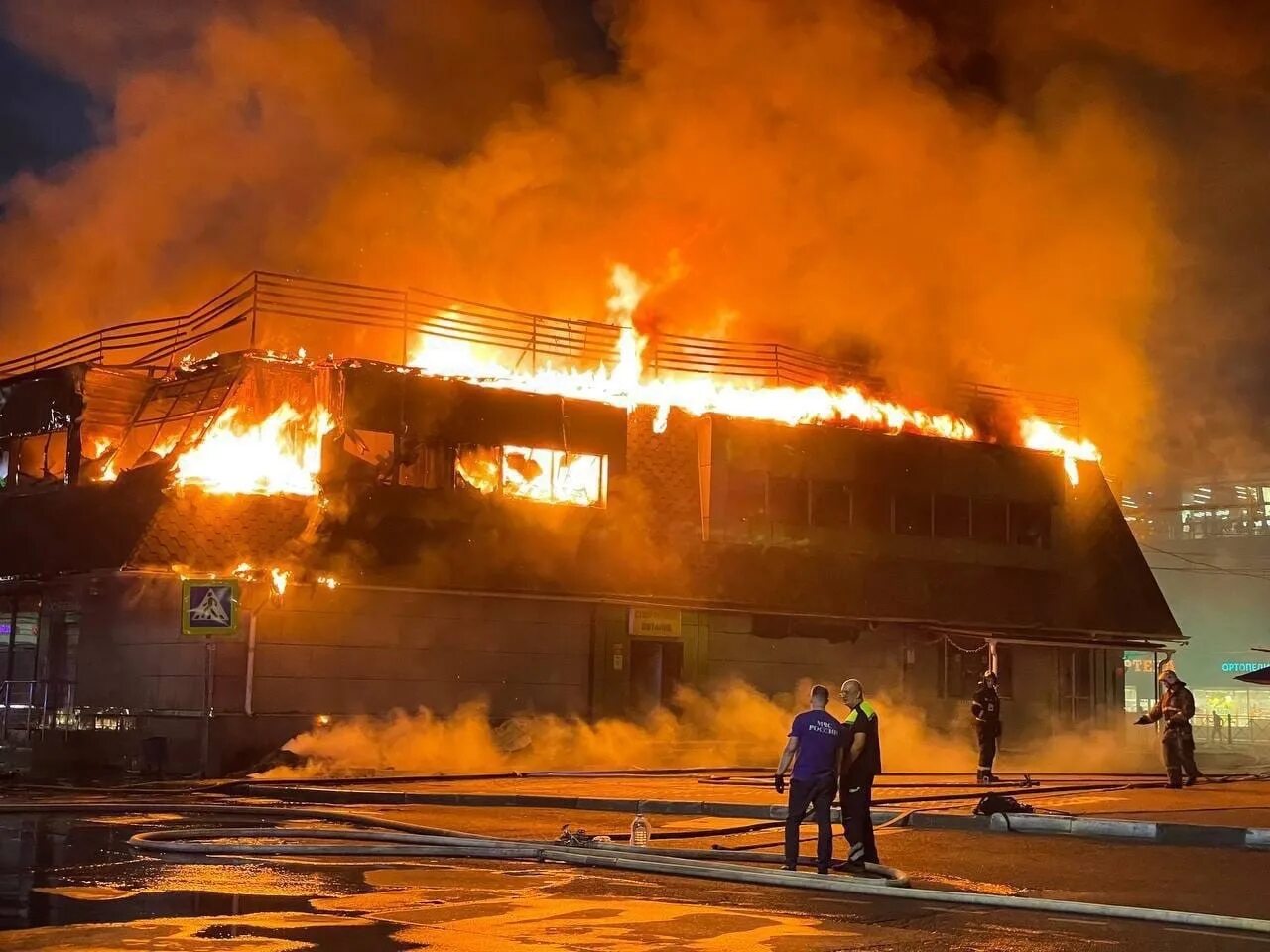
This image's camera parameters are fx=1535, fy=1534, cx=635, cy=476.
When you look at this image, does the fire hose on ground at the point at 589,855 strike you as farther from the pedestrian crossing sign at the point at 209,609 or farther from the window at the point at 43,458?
the window at the point at 43,458

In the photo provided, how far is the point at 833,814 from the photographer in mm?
16859

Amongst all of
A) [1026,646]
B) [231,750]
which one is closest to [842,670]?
[1026,646]

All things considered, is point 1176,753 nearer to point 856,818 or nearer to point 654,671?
point 654,671

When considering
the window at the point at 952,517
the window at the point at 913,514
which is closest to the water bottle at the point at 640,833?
the window at the point at 913,514

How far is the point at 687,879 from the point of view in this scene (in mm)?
12109

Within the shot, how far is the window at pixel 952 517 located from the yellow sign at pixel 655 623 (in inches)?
293

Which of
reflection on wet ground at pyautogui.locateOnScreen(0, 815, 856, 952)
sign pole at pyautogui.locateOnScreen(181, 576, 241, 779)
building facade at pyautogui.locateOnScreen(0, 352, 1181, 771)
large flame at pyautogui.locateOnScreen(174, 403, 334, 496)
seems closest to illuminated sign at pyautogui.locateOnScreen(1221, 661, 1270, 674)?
building facade at pyautogui.locateOnScreen(0, 352, 1181, 771)

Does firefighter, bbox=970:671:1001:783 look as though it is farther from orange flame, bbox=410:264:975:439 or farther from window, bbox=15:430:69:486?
window, bbox=15:430:69:486

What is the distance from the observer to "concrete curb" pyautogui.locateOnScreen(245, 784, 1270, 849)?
48.5ft

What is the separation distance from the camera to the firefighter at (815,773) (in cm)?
1202

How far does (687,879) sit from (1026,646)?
78.7 ft

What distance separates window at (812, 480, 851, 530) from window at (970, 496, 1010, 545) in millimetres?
3633

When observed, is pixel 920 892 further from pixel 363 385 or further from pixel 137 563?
pixel 363 385

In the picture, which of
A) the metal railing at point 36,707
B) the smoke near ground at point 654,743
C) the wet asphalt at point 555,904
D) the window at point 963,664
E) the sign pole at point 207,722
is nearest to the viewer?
the wet asphalt at point 555,904
